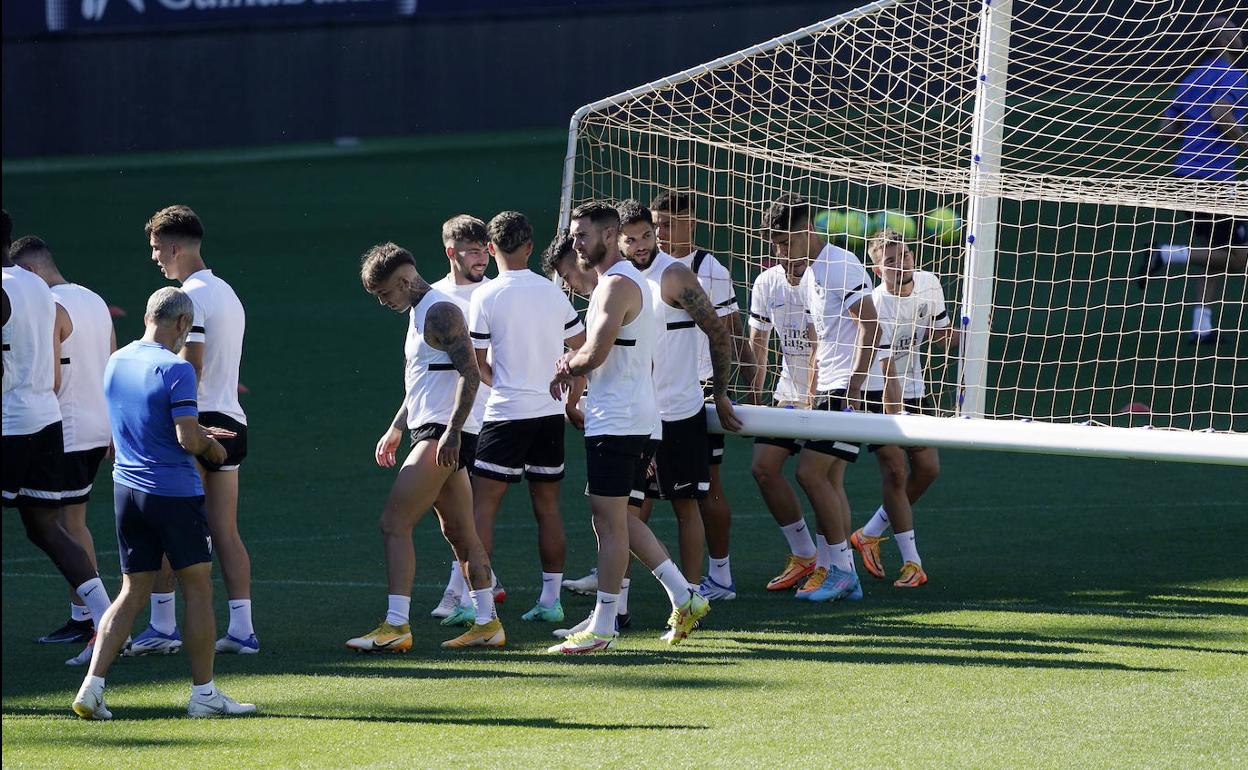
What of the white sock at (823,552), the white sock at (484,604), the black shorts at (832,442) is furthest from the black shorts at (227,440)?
the white sock at (823,552)

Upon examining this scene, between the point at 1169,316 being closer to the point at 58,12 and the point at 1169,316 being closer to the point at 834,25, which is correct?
the point at 834,25

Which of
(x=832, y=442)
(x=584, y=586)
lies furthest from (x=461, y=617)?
(x=832, y=442)

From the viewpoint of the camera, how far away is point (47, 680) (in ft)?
22.4

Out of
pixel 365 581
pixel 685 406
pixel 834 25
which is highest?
pixel 834 25

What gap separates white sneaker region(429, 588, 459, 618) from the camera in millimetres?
7969

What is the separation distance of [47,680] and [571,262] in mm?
3005

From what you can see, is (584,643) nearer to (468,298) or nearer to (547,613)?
(547,613)

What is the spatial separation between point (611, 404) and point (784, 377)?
5.38ft

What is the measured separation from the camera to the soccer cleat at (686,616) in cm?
713

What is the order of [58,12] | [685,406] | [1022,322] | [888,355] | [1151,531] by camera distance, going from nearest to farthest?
[685,406]
[888,355]
[1151,531]
[1022,322]
[58,12]

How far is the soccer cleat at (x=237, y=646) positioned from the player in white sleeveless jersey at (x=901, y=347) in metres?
3.02

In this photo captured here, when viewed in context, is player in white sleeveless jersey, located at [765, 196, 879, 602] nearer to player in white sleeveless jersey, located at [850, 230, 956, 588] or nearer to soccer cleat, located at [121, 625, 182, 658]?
player in white sleeveless jersey, located at [850, 230, 956, 588]

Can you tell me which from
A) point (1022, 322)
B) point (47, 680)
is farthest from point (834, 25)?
point (1022, 322)

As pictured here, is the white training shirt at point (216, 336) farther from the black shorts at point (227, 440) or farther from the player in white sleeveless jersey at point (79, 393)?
the player in white sleeveless jersey at point (79, 393)
